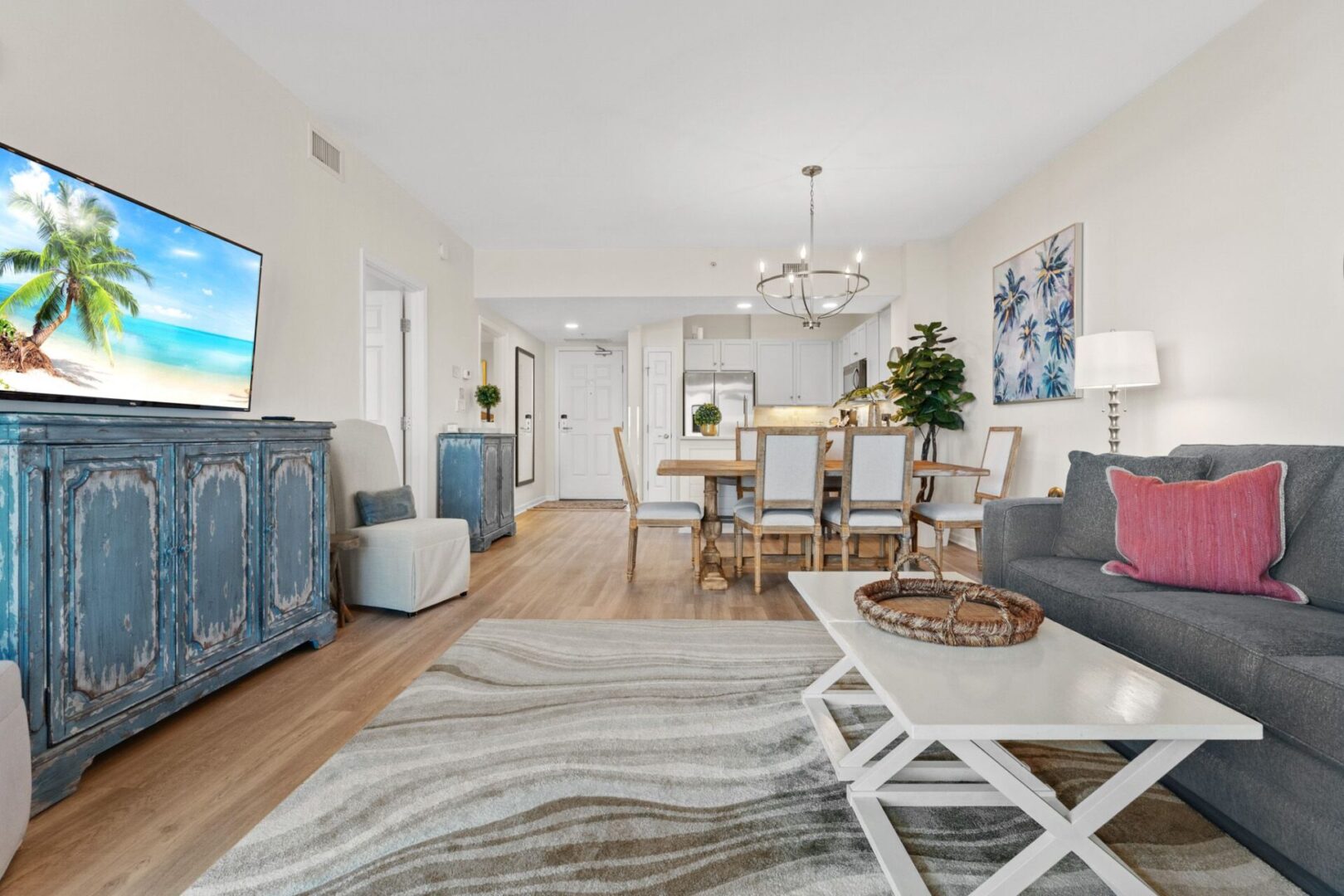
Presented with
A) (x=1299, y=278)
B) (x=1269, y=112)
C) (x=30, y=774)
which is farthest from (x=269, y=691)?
(x=1269, y=112)

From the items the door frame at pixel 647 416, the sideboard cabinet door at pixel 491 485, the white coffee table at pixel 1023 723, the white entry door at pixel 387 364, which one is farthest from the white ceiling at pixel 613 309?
the white coffee table at pixel 1023 723

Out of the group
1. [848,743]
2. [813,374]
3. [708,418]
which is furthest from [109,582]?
[813,374]

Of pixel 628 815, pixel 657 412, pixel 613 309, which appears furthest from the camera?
pixel 657 412

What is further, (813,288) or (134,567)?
(813,288)

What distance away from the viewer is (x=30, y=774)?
4.66 ft

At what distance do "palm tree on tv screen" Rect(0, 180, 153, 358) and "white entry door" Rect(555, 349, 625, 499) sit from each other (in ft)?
22.5

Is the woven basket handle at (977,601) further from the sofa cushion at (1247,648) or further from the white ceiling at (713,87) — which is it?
the white ceiling at (713,87)

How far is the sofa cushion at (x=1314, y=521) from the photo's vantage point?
1.73 m

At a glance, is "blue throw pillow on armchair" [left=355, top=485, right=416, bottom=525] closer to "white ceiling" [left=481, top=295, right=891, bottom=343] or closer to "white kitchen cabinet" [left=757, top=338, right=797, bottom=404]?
"white ceiling" [left=481, top=295, right=891, bottom=343]

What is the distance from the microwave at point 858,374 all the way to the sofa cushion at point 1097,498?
402 cm

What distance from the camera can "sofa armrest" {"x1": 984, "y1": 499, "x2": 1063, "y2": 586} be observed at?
2480 millimetres

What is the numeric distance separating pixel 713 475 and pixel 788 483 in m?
0.44

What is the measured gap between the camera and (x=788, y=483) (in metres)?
3.63

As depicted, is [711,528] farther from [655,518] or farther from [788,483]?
[788,483]
